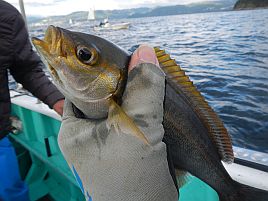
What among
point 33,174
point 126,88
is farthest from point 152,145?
point 33,174

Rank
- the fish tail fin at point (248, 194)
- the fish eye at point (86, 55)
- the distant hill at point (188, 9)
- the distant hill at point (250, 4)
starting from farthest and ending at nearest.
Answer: the distant hill at point (188, 9) < the distant hill at point (250, 4) < the fish tail fin at point (248, 194) < the fish eye at point (86, 55)

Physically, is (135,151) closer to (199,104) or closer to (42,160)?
(199,104)

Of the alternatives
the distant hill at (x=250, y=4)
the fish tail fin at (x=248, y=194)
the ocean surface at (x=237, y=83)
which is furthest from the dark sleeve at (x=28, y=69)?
the distant hill at (x=250, y=4)

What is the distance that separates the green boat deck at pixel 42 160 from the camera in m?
3.67

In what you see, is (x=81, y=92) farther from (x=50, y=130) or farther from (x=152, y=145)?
(x=50, y=130)

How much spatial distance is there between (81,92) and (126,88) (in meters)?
0.22

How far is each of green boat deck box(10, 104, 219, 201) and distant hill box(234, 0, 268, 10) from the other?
85672 millimetres

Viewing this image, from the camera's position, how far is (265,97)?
6.20m

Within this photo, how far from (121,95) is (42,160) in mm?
3054

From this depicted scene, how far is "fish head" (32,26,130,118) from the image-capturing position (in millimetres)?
1252

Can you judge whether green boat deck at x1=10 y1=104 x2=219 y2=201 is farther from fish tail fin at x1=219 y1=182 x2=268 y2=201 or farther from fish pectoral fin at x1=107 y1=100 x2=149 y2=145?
fish pectoral fin at x1=107 y1=100 x2=149 y2=145

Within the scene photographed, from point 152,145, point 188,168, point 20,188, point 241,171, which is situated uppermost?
point 152,145

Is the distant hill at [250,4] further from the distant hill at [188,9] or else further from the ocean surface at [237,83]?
the ocean surface at [237,83]

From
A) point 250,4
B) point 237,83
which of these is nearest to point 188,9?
point 250,4
